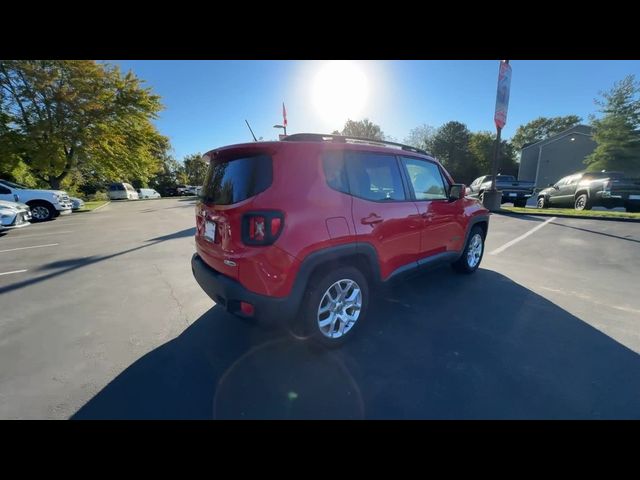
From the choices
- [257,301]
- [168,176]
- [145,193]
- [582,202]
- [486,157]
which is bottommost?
[582,202]

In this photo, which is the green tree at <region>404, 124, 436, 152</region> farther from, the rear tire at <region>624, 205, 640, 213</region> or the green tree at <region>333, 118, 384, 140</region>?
the rear tire at <region>624, 205, 640, 213</region>

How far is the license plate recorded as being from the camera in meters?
2.45

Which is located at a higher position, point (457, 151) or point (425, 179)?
point (457, 151)

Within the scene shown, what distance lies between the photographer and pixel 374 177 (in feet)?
9.25

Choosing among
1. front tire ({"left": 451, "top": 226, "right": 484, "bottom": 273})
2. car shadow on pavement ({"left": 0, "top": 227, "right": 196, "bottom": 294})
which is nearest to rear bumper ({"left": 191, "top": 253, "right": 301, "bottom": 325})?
front tire ({"left": 451, "top": 226, "right": 484, "bottom": 273})

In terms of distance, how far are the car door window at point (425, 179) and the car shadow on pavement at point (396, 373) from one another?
153 cm

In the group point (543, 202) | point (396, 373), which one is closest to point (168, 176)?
point (543, 202)

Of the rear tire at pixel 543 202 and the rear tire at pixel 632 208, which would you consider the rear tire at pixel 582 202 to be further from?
the rear tire at pixel 543 202

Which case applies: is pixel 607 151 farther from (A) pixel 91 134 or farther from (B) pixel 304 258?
(A) pixel 91 134

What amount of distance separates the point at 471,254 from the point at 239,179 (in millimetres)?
3977

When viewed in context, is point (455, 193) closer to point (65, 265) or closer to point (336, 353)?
point (336, 353)

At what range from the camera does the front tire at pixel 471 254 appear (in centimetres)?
433
